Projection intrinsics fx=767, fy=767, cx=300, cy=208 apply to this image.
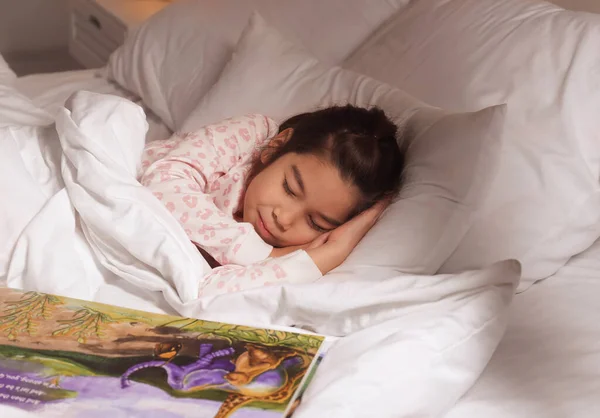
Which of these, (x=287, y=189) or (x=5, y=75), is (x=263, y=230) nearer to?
(x=287, y=189)

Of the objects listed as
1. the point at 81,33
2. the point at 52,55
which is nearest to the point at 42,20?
the point at 52,55

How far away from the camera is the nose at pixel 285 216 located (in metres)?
1.17

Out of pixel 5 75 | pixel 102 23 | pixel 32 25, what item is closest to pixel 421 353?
pixel 5 75

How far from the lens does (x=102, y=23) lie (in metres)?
2.33

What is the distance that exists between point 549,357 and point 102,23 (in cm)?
178

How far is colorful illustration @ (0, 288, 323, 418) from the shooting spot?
0.71 meters

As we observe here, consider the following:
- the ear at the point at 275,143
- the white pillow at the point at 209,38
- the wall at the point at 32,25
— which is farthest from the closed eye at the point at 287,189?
the wall at the point at 32,25

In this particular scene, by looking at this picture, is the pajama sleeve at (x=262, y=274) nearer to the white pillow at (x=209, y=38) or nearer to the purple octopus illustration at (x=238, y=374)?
the purple octopus illustration at (x=238, y=374)

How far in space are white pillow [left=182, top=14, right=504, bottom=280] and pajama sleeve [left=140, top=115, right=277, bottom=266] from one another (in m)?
0.12

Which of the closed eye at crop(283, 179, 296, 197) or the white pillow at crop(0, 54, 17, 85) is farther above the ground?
the closed eye at crop(283, 179, 296, 197)

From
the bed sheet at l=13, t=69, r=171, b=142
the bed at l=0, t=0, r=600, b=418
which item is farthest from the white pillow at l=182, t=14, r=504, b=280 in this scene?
the bed sheet at l=13, t=69, r=171, b=142

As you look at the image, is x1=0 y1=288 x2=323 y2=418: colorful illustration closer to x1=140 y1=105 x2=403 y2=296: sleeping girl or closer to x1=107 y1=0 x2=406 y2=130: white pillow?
x1=140 y1=105 x2=403 y2=296: sleeping girl

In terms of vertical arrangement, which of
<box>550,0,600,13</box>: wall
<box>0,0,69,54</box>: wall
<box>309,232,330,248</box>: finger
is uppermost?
<box>550,0,600,13</box>: wall

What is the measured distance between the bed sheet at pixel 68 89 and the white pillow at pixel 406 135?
0.25 metres
